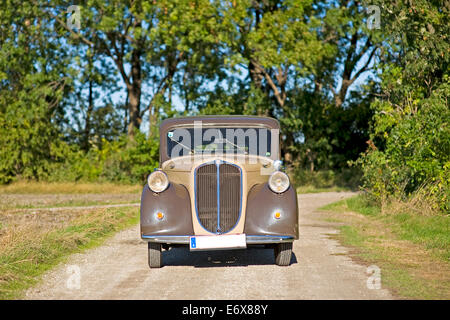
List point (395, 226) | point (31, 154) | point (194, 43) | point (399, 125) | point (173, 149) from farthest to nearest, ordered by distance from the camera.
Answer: point (31, 154), point (194, 43), point (399, 125), point (395, 226), point (173, 149)

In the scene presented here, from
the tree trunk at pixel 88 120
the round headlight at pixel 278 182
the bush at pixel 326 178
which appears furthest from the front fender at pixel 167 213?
the tree trunk at pixel 88 120

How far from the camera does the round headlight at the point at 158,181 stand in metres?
8.55

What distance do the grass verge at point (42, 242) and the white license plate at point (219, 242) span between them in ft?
6.76

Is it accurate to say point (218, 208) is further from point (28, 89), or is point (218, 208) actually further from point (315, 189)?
point (28, 89)

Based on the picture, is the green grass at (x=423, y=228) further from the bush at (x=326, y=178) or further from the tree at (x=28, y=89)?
the tree at (x=28, y=89)

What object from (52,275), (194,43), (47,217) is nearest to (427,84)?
(47,217)

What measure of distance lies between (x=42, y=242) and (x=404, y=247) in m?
5.97

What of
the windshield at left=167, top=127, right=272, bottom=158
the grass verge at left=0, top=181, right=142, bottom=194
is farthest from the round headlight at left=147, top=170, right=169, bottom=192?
the grass verge at left=0, top=181, right=142, bottom=194

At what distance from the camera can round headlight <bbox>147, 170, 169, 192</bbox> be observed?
28.0 ft

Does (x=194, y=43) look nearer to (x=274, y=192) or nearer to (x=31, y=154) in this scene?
(x=31, y=154)

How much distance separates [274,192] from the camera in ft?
28.0

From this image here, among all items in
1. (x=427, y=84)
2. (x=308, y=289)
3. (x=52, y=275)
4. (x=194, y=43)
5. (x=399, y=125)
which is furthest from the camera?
(x=194, y=43)

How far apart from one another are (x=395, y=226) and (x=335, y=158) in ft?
64.9

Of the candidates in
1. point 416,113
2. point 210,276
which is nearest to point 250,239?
point 210,276
